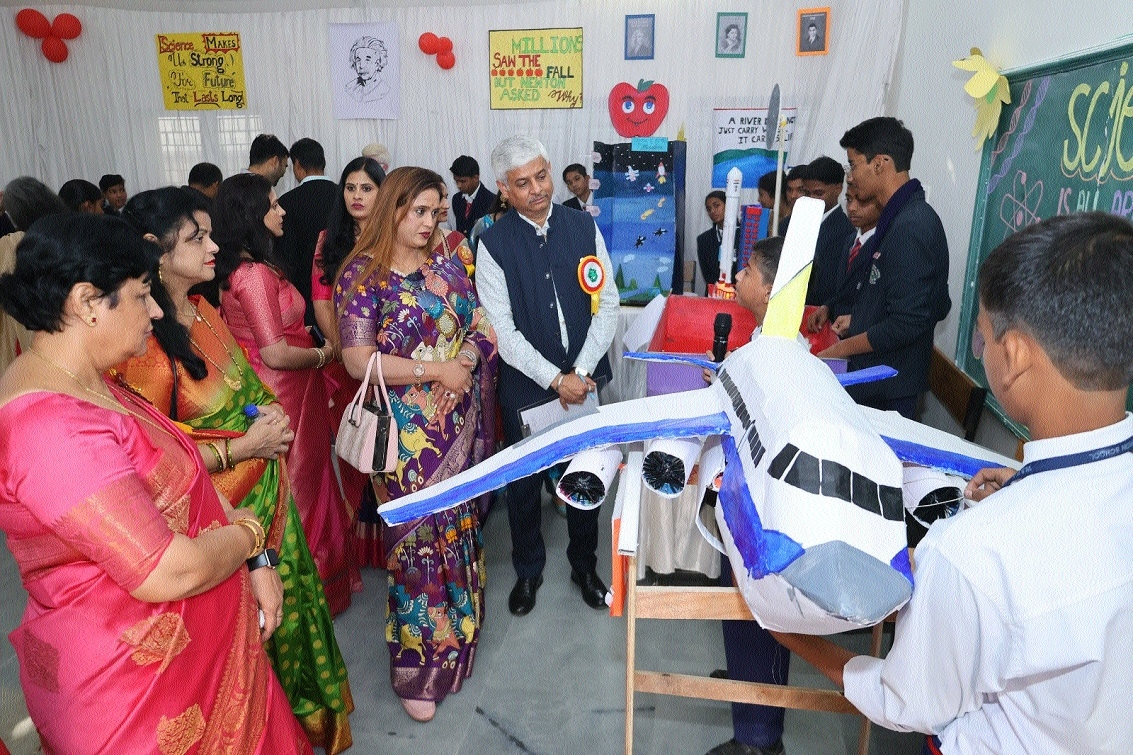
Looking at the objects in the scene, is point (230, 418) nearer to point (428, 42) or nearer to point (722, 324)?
point (722, 324)

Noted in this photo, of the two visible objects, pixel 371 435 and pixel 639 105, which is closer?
pixel 371 435

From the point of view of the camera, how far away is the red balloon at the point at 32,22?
5918 mm

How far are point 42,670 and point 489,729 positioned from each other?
1.25 meters

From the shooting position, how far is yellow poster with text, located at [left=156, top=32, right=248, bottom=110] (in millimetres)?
5965

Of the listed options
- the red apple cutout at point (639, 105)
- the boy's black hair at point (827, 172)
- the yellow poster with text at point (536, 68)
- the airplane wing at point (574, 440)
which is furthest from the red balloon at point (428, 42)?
the airplane wing at point (574, 440)

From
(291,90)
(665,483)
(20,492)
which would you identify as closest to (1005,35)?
(665,483)

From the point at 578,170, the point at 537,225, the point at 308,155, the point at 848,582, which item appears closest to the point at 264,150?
the point at 308,155

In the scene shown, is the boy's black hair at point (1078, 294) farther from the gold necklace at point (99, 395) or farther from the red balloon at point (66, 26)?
the red balloon at point (66, 26)

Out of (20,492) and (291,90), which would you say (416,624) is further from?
(291,90)

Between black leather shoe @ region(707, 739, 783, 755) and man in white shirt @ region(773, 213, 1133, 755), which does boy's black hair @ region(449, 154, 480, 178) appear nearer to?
black leather shoe @ region(707, 739, 783, 755)

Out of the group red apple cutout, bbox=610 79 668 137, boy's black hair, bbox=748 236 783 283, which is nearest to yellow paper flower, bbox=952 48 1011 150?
boy's black hair, bbox=748 236 783 283

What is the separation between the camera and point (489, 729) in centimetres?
208

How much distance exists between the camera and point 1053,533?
2.78ft

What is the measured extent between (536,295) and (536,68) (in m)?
3.81
